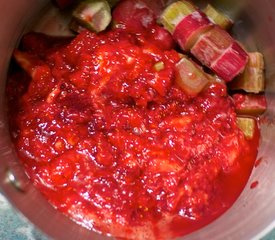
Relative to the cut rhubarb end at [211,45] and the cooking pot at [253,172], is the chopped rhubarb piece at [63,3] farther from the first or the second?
the cut rhubarb end at [211,45]

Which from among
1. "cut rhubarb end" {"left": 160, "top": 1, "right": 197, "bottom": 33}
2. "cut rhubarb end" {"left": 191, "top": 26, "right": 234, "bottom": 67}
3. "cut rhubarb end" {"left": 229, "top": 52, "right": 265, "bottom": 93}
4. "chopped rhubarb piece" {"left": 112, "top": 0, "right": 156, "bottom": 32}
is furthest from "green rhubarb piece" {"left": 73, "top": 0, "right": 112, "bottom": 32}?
"cut rhubarb end" {"left": 229, "top": 52, "right": 265, "bottom": 93}

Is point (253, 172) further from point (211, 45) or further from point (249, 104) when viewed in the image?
point (211, 45)

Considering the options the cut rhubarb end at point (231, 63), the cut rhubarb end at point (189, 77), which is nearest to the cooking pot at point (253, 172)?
the cut rhubarb end at point (231, 63)

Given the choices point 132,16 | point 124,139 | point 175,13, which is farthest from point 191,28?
point 124,139

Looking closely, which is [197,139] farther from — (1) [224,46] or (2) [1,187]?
(2) [1,187]

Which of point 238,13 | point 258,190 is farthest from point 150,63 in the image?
point 258,190
